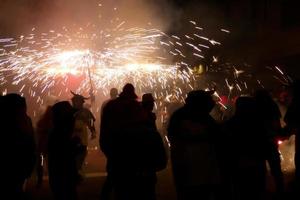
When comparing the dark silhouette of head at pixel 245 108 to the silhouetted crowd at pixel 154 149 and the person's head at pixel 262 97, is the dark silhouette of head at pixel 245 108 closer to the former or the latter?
the silhouetted crowd at pixel 154 149

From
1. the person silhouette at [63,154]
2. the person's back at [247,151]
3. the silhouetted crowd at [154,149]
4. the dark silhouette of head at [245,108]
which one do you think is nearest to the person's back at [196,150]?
the silhouetted crowd at [154,149]

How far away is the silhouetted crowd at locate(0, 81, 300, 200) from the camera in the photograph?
522 centimetres

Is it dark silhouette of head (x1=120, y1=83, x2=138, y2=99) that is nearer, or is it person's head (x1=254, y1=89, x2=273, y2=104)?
dark silhouette of head (x1=120, y1=83, x2=138, y2=99)

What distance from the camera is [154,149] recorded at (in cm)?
546

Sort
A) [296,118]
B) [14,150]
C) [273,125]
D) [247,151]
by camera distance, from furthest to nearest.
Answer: [273,125], [296,118], [247,151], [14,150]

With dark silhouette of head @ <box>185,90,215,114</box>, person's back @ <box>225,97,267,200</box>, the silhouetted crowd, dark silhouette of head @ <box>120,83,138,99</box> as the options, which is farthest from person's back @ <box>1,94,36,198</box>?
person's back @ <box>225,97,267,200</box>

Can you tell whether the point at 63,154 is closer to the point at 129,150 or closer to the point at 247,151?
the point at 129,150

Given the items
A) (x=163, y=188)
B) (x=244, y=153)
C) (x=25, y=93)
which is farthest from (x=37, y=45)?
(x=244, y=153)

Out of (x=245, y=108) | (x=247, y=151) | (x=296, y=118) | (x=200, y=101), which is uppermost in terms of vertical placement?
(x=200, y=101)

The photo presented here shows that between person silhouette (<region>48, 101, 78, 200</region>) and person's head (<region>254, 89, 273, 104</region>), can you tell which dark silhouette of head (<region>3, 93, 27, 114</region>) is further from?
person's head (<region>254, 89, 273, 104</region>)

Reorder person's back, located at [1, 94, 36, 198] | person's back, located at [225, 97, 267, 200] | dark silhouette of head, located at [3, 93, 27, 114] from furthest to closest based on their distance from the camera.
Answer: person's back, located at [225, 97, 267, 200] < dark silhouette of head, located at [3, 93, 27, 114] < person's back, located at [1, 94, 36, 198]

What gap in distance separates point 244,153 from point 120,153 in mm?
1362

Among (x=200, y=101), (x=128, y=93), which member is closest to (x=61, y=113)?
(x=128, y=93)

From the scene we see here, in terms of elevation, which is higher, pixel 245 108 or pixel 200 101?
pixel 200 101
